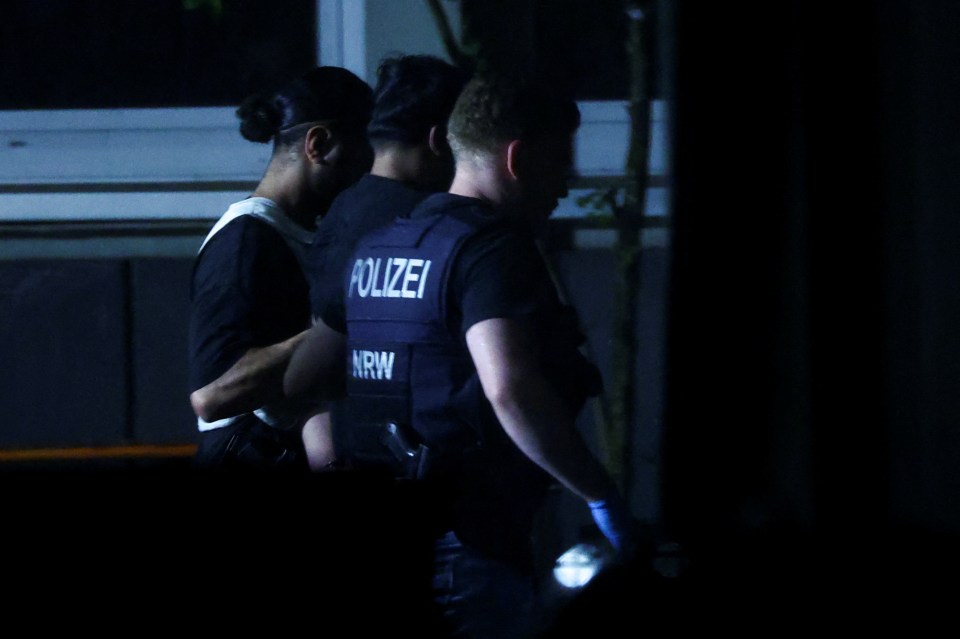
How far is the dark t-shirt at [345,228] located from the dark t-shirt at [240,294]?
16 cm

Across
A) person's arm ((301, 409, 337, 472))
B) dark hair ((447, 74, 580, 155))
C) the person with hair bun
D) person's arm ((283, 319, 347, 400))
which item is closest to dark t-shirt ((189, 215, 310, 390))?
the person with hair bun

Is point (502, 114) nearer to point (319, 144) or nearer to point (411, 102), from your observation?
point (411, 102)

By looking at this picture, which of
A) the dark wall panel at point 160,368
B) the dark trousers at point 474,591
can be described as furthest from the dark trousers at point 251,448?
the dark wall panel at point 160,368

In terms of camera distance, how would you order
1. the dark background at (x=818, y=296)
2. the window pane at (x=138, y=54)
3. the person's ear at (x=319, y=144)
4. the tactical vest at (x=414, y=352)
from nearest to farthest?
the tactical vest at (x=414, y=352), the dark background at (x=818, y=296), the person's ear at (x=319, y=144), the window pane at (x=138, y=54)

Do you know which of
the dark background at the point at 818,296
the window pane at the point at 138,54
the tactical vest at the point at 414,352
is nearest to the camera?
the tactical vest at the point at 414,352

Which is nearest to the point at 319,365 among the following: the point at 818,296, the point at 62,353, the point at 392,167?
the point at 392,167

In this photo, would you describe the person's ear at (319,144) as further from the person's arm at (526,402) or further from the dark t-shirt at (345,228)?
the person's arm at (526,402)

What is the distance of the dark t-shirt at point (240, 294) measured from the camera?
2.97 m

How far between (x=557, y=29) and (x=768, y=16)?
4.87 feet

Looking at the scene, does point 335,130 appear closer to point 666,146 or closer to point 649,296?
point 666,146

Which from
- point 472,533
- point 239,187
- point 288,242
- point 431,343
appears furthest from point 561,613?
point 239,187

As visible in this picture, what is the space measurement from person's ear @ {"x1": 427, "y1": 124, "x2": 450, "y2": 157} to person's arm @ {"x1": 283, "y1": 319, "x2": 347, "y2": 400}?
16.6 inches

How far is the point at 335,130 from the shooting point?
127 inches

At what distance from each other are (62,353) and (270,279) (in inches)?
65.9
